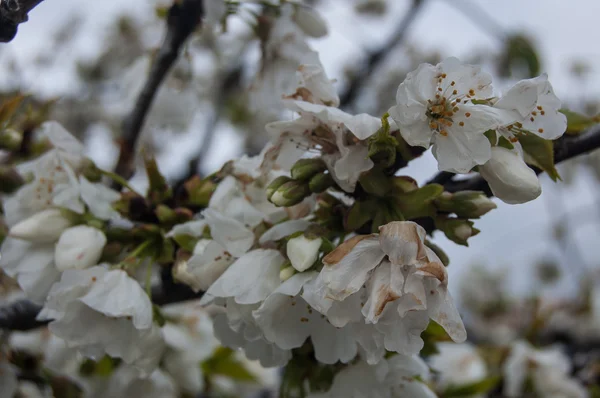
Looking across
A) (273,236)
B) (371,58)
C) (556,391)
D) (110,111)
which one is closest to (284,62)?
(273,236)

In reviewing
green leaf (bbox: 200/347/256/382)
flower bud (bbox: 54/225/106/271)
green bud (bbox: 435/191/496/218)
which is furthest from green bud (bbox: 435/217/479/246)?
green leaf (bbox: 200/347/256/382)

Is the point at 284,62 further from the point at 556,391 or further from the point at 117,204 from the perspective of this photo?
the point at 556,391

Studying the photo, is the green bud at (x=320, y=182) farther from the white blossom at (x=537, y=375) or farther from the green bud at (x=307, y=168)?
the white blossom at (x=537, y=375)

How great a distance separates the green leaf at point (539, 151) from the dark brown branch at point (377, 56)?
2.28 m

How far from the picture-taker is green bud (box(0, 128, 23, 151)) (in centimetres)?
117

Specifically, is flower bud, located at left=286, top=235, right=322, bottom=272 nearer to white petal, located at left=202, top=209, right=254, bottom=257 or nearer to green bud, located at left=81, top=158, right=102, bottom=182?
white petal, located at left=202, top=209, right=254, bottom=257

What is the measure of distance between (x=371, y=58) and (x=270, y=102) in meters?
1.89

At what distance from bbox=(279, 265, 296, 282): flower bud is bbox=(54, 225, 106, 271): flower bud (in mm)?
327

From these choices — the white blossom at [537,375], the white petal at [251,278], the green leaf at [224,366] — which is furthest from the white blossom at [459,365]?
the white petal at [251,278]

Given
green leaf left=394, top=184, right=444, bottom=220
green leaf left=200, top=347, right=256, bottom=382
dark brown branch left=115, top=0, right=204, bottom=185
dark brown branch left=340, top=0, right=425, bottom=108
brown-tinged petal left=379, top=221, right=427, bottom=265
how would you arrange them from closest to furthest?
brown-tinged petal left=379, top=221, right=427, bottom=265 → green leaf left=394, top=184, right=444, bottom=220 → dark brown branch left=115, top=0, right=204, bottom=185 → green leaf left=200, top=347, right=256, bottom=382 → dark brown branch left=340, top=0, right=425, bottom=108

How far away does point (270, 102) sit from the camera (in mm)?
1387

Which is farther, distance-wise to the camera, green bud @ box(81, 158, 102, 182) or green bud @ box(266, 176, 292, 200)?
green bud @ box(81, 158, 102, 182)

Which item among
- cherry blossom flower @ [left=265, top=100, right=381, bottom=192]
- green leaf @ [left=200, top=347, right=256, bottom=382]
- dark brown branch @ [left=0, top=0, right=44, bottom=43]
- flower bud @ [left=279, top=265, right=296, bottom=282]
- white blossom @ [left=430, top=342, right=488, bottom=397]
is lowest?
white blossom @ [left=430, top=342, right=488, bottom=397]

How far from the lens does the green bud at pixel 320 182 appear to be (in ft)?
2.47
